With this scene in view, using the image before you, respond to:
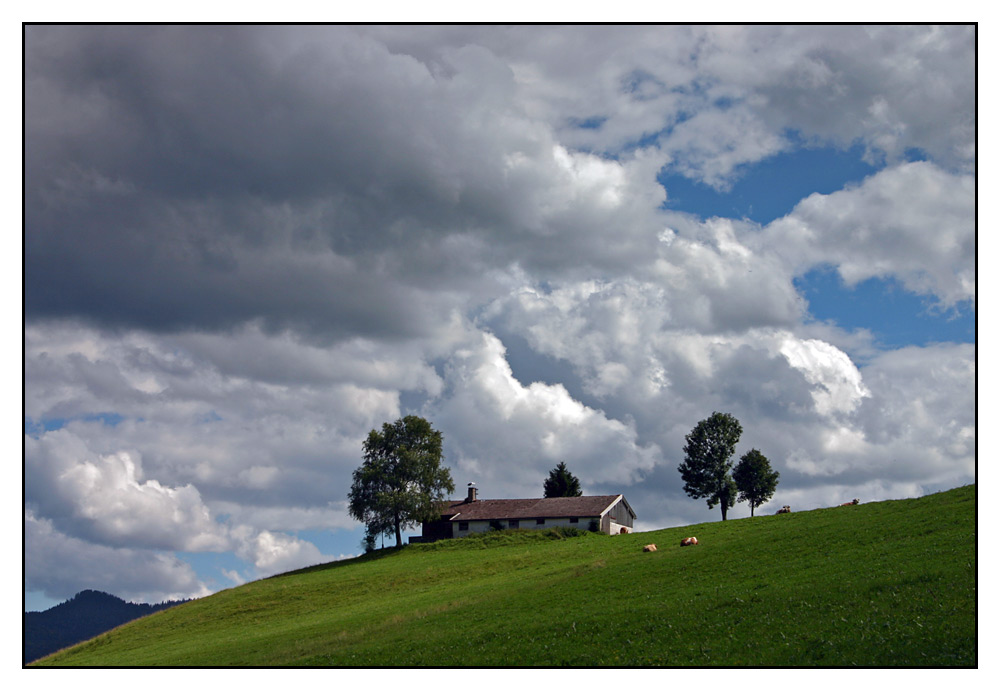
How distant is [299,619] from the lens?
191 feet

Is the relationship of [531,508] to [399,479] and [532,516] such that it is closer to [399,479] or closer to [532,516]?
[532,516]

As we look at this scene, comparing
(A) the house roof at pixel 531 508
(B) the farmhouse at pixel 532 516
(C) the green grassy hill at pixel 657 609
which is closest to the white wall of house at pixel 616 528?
(B) the farmhouse at pixel 532 516

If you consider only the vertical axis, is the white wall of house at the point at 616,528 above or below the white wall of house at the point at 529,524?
below

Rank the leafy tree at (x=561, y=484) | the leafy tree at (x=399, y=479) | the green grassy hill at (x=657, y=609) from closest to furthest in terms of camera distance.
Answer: the green grassy hill at (x=657, y=609)
the leafy tree at (x=399, y=479)
the leafy tree at (x=561, y=484)

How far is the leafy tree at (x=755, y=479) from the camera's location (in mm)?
112375

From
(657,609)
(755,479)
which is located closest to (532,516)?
(755,479)

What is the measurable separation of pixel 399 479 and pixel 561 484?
35685 millimetres

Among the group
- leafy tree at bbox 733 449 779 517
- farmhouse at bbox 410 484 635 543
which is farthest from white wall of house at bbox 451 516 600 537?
leafy tree at bbox 733 449 779 517

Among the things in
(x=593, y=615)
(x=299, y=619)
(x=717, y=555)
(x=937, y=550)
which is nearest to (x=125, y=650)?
(x=299, y=619)

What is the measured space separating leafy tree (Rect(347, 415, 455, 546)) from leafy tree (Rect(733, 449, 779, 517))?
43877 millimetres

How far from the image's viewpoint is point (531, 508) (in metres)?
110

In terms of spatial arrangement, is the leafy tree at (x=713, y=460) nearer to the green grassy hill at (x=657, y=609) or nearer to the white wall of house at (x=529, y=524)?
the white wall of house at (x=529, y=524)
